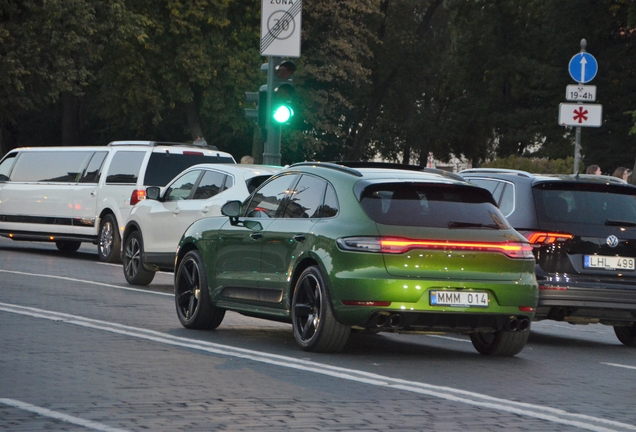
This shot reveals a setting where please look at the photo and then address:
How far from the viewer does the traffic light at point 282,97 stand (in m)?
22.4

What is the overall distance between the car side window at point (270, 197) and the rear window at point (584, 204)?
2562 millimetres

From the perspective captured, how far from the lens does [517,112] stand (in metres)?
60.8

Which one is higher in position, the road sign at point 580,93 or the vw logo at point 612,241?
the road sign at point 580,93

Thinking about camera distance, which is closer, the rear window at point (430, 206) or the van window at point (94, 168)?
the rear window at point (430, 206)

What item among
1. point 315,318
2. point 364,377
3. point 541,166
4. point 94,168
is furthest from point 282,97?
point 541,166

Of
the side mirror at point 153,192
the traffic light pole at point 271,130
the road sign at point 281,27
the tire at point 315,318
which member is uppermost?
the road sign at point 281,27

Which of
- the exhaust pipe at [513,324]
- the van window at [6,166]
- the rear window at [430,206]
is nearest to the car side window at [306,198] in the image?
the rear window at [430,206]

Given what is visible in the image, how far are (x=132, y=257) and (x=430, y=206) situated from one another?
8341 mm

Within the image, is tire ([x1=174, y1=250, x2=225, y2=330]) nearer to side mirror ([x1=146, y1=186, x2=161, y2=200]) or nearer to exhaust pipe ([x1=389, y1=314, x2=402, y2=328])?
exhaust pipe ([x1=389, y1=314, x2=402, y2=328])

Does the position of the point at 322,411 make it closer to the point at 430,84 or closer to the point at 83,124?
the point at 83,124

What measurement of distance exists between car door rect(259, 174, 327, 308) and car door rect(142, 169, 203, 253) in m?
6.11

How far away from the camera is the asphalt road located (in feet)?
24.5

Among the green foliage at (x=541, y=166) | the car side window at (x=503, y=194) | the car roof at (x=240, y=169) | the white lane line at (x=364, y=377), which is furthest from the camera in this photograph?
the green foliage at (x=541, y=166)

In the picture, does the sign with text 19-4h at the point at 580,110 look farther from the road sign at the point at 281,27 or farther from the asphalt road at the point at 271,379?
the asphalt road at the point at 271,379
